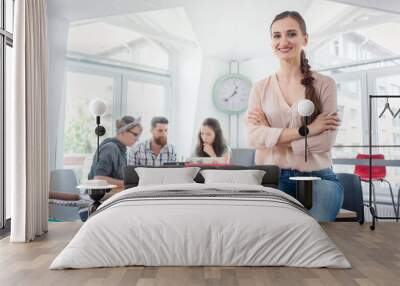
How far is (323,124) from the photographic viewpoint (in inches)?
217

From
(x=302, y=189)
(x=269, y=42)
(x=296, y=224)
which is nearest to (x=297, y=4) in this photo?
(x=269, y=42)

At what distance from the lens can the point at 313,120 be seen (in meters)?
5.47

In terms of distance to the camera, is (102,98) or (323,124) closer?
(323,124)

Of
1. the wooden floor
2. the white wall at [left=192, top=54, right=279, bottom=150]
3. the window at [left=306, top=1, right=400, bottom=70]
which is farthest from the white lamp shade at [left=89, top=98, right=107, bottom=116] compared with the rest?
the window at [left=306, top=1, right=400, bottom=70]

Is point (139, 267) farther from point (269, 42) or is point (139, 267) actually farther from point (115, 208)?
point (269, 42)

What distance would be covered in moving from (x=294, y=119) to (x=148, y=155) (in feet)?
6.39

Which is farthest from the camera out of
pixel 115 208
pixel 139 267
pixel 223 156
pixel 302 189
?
pixel 223 156

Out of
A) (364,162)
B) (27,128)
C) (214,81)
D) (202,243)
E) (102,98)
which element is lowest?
(202,243)

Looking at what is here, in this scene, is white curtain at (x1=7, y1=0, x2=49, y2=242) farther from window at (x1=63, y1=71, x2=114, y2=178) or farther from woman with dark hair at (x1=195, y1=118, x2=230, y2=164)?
woman with dark hair at (x1=195, y1=118, x2=230, y2=164)

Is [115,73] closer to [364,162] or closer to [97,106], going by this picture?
[97,106]

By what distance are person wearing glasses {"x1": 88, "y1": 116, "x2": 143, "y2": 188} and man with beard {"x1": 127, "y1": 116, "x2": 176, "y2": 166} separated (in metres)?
0.13

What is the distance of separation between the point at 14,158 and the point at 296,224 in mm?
2771

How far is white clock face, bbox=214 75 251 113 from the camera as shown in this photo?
5938mm

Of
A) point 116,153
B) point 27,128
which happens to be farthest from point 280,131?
point 27,128
